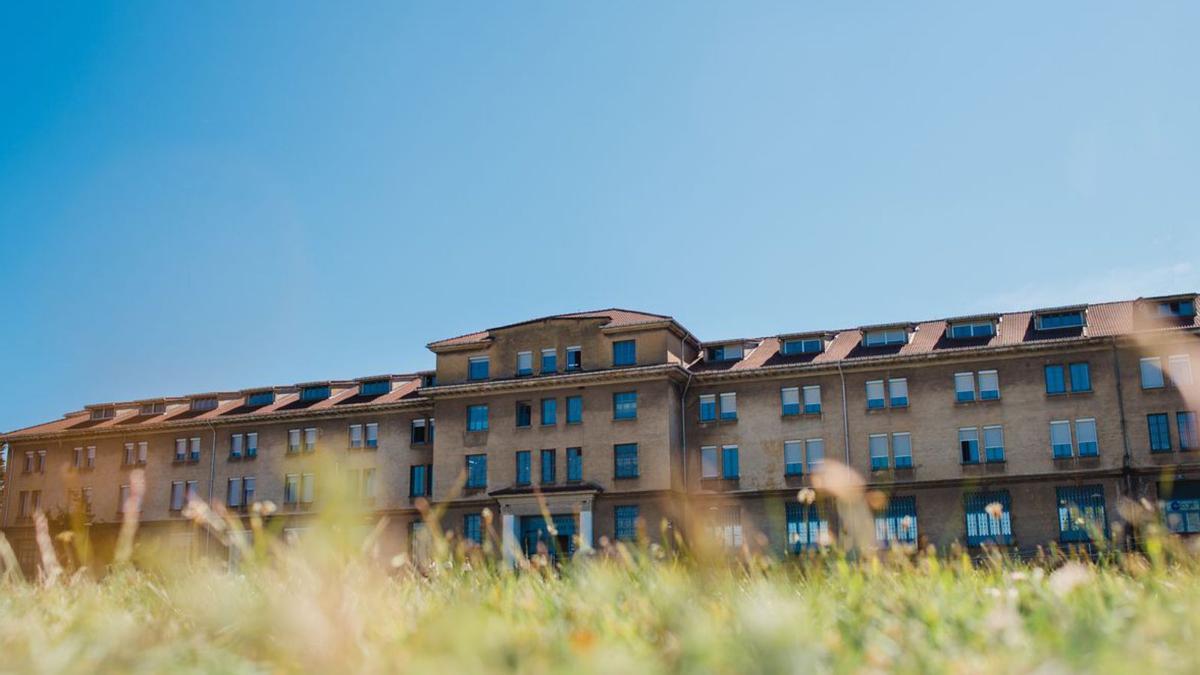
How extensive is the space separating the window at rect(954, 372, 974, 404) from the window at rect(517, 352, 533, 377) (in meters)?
18.6

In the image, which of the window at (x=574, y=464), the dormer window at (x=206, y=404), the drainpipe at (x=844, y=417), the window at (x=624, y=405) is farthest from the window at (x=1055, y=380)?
the dormer window at (x=206, y=404)

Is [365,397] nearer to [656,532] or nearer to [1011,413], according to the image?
[656,532]

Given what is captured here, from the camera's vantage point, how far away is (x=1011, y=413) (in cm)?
4406

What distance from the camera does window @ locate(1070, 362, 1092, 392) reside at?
43094mm

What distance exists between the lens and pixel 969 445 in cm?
4444

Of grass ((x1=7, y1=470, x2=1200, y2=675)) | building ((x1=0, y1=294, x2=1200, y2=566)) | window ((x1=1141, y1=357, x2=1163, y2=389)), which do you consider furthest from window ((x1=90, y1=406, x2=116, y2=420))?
grass ((x1=7, y1=470, x2=1200, y2=675))

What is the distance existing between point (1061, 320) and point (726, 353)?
14350mm

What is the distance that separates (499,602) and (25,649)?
11.4 feet

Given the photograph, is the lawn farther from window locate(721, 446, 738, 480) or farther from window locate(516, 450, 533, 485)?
window locate(516, 450, 533, 485)

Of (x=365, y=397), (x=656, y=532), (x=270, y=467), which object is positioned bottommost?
(x=656, y=532)

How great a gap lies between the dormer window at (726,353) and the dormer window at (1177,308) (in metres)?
17.4

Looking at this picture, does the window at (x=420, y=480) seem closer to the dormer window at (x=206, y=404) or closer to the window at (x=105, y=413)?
the dormer window at (x=206, y=404)

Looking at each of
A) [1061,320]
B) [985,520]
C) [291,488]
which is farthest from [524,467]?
[1061,320]

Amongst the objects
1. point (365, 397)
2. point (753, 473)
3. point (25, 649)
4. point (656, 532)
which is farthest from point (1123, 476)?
point (25, 649)
